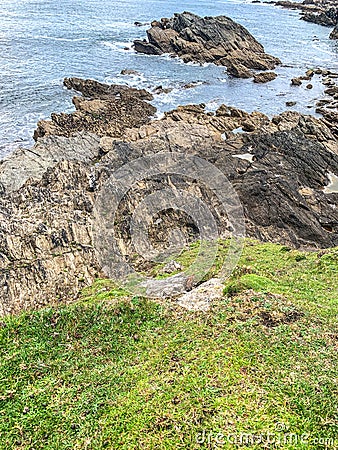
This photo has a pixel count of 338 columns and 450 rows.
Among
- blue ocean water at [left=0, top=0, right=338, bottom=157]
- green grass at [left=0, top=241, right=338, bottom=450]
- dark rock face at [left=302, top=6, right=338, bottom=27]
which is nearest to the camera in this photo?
green grass at [left=0, top=241, right=338, bottom=450]

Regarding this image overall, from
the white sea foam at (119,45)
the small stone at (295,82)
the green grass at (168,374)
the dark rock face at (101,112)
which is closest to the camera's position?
the green grass at (168,374)

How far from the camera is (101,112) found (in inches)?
1672

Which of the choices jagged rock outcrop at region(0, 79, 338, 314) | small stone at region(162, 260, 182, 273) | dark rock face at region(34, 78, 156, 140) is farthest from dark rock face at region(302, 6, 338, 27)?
small stone at region(162, 260, 182, 273)

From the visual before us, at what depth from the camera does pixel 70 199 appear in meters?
23.1

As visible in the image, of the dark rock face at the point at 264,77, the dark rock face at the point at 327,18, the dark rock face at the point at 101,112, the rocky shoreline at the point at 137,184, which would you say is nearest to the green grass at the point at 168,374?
the rocky shoreline at the point at 137,184

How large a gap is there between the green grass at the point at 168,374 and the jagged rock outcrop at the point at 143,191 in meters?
4.75

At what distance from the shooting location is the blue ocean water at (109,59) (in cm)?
4828

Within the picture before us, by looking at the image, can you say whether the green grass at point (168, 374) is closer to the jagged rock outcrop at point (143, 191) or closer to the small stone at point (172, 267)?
the jagged rock outcrop at point (143, 191)

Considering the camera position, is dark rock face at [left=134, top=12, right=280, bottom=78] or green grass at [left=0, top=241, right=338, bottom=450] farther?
dark rock face at [left=134, top=12, right=280, bottom=78]

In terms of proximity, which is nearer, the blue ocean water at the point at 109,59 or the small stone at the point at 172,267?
the small stone at the point at 172,267

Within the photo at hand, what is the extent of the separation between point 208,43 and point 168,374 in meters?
71.6

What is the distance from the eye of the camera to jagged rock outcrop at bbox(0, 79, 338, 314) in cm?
1922

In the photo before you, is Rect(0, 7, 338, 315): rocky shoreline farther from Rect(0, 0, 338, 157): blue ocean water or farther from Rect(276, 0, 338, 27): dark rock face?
Rect(276, 0, 338, 27): dark rock face

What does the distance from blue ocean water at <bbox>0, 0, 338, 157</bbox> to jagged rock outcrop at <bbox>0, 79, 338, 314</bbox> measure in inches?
393
